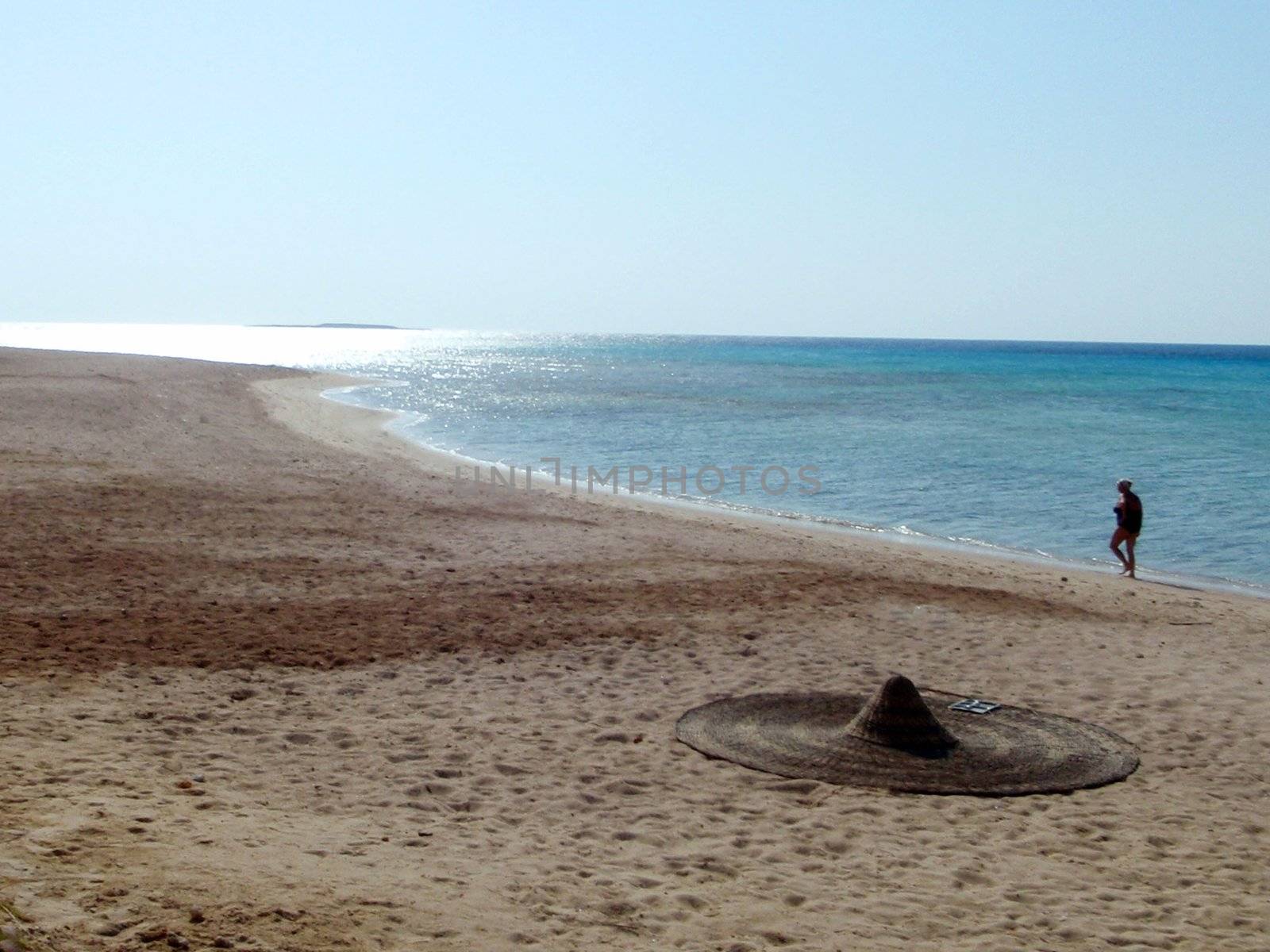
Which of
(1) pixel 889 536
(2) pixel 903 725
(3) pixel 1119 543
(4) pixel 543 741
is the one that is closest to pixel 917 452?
(1) pixel 889 536

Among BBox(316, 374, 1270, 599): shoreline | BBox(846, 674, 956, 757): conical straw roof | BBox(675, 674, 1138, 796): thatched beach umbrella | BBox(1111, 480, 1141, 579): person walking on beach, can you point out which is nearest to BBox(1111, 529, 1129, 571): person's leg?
BBox(1111, 480, 1141, 579): person walking on beach

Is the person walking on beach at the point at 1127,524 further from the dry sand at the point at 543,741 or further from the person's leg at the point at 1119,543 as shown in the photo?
→ the dry sand at the point at 543,741

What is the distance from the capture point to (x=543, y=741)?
24.6 feet

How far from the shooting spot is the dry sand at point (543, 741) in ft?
16.3

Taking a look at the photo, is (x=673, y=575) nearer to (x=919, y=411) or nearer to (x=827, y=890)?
(x=827, y=890)

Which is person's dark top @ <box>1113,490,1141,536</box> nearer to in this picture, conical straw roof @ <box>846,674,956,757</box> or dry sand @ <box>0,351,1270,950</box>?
dry sand @ <box>0,351,1270,950</box>

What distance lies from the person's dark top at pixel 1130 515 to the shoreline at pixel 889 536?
2.20 ft

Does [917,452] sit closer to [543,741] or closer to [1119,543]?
[1119,543]

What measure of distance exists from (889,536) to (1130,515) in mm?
4057

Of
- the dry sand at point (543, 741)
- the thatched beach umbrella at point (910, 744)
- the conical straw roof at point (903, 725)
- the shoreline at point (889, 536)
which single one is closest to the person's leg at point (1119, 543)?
the shoreline at point (889, 536)

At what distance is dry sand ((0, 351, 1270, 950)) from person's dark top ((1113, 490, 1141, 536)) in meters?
1.24

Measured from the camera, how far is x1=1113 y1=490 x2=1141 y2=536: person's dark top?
1669 cm

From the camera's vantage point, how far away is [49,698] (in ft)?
24.4

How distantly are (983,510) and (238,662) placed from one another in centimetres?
1700
